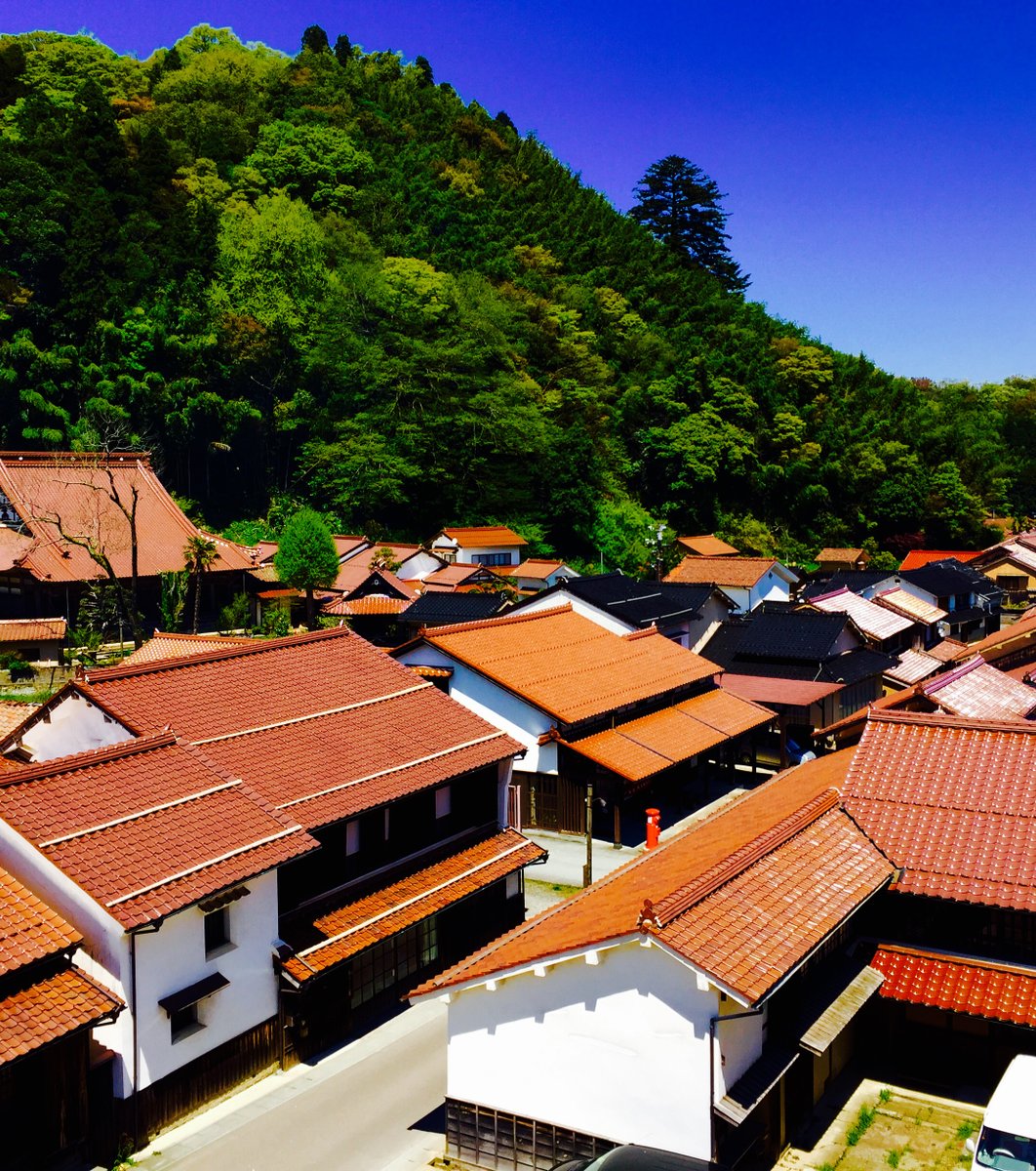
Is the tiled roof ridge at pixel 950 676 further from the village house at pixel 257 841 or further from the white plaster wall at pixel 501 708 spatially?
the village house at pixel 257 841

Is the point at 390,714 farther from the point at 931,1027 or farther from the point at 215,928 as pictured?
the point at 931,1027

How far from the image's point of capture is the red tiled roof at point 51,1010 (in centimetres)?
1052

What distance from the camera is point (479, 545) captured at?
186ft

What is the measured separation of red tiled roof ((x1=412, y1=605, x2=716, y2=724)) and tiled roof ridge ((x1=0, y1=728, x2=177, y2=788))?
11.2m

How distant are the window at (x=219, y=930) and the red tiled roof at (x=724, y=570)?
3910 centimetres

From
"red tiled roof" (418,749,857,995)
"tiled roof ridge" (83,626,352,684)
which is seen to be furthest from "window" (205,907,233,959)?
"tiled roof ridge" (83,626,352,684)

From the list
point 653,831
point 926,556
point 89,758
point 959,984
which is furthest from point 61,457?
point 926,556

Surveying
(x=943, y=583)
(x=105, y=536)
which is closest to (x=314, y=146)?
(x=105, y=536)

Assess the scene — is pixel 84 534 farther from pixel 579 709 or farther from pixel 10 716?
pixel 579 709

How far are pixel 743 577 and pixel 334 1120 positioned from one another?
135 feet

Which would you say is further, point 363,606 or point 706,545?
point 706,545

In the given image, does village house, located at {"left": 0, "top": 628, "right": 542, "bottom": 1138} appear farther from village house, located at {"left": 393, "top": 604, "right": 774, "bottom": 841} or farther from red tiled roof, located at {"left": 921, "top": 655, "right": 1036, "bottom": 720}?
red tiled roof, located at {"left": 921, "top": 655, "right": 1036, "bottom": 720}

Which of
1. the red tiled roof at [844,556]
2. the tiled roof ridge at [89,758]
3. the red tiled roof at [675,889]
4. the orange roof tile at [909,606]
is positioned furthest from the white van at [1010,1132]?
the red tiled roof at [844,556]

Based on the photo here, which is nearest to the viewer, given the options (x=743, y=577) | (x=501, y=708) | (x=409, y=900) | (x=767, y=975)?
(x=767, y=975)
